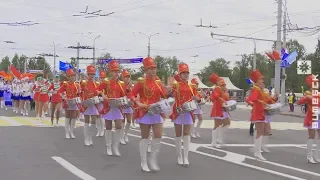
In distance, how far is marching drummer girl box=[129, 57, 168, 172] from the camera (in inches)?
359

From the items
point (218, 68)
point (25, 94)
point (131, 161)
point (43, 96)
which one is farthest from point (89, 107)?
point (218, 68)

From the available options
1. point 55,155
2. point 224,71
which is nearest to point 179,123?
point 55,155

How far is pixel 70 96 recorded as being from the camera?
46.1 ft

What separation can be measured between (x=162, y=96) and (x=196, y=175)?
1.75 m

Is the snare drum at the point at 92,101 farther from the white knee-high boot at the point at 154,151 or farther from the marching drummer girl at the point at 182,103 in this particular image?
the white knee-high boot at the point at 154,151

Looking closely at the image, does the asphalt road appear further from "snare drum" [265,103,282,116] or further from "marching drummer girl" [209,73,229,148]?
Result: "snare drum" [265,103,282,116]

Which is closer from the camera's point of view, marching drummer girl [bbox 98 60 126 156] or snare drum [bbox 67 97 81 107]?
marching drummer girl [bbox 98 60 126 156]

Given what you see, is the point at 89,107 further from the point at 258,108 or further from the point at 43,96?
the point at 43,96

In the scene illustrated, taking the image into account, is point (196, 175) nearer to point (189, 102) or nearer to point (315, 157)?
point (189, 102)

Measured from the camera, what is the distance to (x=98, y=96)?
1230 centimetres

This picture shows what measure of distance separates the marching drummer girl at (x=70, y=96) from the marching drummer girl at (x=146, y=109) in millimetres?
5227

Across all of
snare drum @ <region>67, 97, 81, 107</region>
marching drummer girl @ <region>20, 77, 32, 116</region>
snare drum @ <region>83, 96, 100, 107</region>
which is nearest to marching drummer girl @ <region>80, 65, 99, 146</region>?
snare drum @ <region>83, 96, 100, 107</region>

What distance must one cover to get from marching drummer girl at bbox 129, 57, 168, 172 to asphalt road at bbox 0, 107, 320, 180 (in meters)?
0.39

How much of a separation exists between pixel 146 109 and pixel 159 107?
11.2 inches
